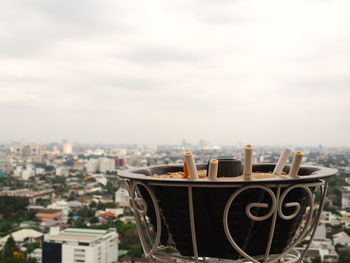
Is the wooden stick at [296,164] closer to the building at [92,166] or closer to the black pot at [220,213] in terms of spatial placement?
the black pot at [220,213]

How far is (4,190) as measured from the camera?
74.6 feet

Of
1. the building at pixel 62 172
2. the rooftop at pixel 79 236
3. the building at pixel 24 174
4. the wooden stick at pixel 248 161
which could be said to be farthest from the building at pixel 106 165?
the wooden stick at pixel 248 161

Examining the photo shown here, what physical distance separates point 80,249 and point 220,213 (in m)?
12.0

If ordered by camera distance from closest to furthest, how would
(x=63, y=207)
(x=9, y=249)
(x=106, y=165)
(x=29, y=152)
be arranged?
(x=9, y=249) < (x=63, y=207) < (x=106, y=165) < (x=29, y=152)

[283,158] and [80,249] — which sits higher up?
[283,158]

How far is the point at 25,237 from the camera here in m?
13.8

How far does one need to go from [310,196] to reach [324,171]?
0.05 meters

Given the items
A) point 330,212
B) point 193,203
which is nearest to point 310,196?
point 193,203

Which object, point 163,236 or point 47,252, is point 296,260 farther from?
point 47,252

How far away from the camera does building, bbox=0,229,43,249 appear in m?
13.2

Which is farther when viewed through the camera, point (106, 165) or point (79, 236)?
point (106, 165)

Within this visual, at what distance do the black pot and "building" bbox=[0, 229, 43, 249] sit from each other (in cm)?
1343

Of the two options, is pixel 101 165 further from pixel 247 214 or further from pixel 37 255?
pixel 247 214

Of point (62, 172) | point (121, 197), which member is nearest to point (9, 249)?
point (121, 197)
